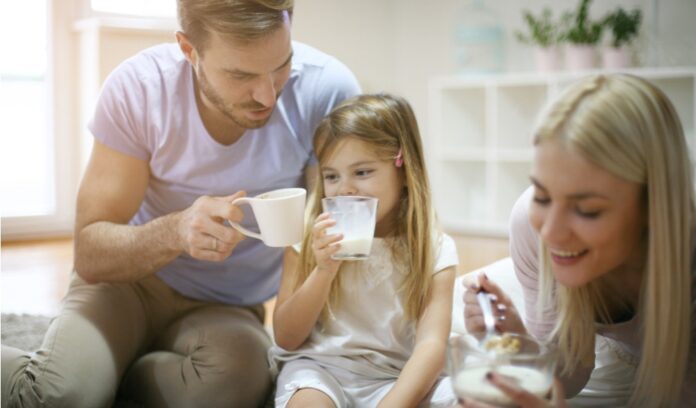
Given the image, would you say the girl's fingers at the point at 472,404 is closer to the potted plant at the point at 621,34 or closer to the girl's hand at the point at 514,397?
the girl's hand at the point at 514,397

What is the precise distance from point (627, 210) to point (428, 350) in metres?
0.53

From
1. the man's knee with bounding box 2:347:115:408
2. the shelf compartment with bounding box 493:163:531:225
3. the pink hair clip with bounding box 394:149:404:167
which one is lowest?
the shelf compartment with bounding box 493:163:531:225

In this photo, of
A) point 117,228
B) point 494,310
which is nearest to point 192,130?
point 117,228

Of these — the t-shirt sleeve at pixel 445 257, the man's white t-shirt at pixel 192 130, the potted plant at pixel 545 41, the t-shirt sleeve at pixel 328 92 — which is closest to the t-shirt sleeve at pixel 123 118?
the man's white t-shirt at pixel 192 130

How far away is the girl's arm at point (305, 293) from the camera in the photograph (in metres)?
1.39

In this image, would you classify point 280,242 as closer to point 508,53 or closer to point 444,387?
point 444,387

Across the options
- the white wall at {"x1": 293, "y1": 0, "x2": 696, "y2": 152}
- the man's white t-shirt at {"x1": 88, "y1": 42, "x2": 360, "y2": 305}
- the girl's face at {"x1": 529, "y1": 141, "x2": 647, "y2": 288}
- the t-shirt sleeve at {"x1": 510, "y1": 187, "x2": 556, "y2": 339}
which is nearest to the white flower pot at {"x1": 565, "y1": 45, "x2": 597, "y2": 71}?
the white wall at {"x1": 293, "y1": 0, "x2": 696, "y2": 152}

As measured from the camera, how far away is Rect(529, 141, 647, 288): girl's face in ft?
3.41

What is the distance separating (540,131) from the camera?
1091 millimetres

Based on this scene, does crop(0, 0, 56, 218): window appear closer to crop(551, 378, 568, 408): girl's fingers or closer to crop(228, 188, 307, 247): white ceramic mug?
crop(228, 188, 307, 247): white ceramic mug

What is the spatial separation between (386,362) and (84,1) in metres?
3.24

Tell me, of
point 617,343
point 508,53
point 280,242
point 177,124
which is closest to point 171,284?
point 177,124

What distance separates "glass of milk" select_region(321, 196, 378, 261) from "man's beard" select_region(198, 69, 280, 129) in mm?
361

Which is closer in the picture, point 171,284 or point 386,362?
point 386,362
